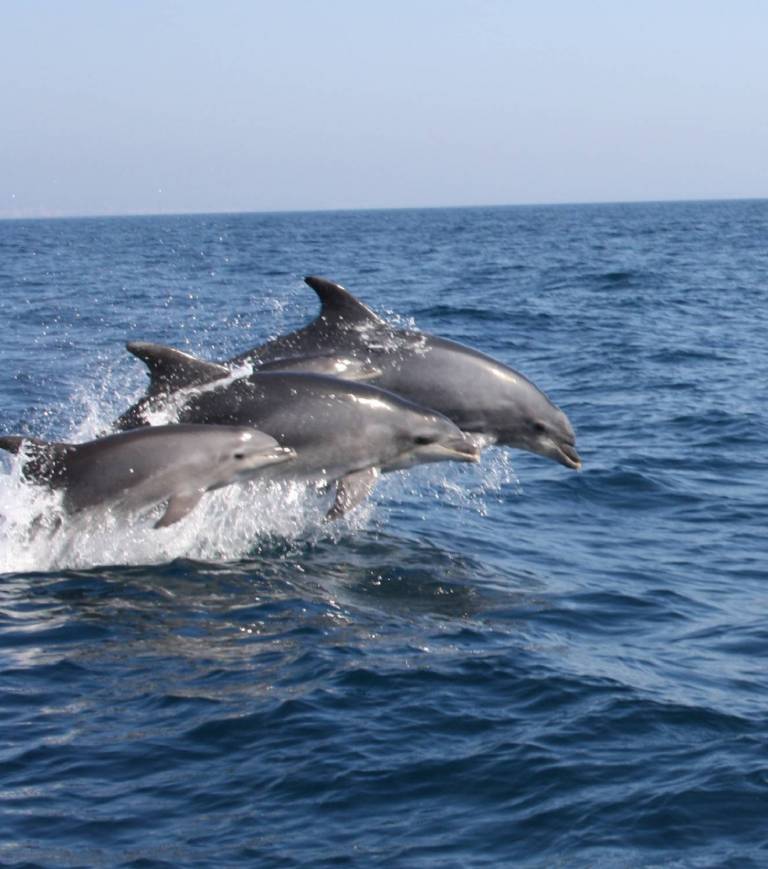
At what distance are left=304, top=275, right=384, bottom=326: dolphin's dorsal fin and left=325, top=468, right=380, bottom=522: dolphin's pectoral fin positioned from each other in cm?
131

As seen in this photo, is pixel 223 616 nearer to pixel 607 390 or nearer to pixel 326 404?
pixel 326 404

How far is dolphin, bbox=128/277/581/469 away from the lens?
40.4 feet

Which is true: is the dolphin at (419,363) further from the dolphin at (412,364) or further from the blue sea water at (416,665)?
the blue sea water at (416,665)

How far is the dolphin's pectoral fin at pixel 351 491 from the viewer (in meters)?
11.6

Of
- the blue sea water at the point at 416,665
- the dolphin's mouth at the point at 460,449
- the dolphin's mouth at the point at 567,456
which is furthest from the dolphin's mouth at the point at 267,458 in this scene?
the dolphin's mouth at the point at 567,456

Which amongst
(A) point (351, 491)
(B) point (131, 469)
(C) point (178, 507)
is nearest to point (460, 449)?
(A) point (351, 491)

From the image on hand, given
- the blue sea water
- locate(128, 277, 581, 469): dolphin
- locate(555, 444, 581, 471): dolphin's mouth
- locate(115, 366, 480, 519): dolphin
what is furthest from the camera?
locate(555, 444, 581, 471): dolphin's mouth

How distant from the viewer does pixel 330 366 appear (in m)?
12.2

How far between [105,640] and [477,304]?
82.8ft

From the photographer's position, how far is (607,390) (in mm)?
21578

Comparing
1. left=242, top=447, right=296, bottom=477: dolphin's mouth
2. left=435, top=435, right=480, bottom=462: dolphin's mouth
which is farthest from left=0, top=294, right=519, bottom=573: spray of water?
left=435, top=435, right=480, bottom=462: dolphin's mouth

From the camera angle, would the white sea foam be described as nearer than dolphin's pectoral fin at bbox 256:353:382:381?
Yes

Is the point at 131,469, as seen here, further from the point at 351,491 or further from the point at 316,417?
the point at 351,491

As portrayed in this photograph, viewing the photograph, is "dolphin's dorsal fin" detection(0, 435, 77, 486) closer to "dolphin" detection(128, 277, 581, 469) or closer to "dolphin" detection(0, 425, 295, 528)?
"dolphin" detection(0, 425, 295, 528)
